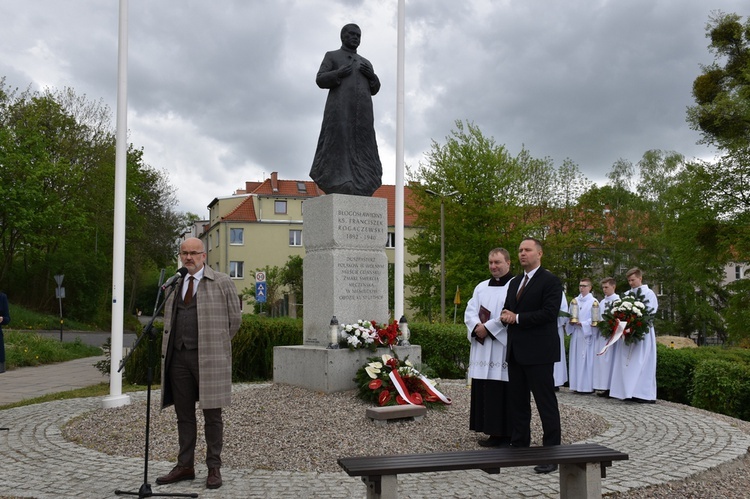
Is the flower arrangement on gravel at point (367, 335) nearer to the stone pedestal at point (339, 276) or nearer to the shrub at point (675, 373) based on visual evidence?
the stone pedestal at point (339, 276)

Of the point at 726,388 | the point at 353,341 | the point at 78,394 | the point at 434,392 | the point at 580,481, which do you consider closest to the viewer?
the point at 580,481

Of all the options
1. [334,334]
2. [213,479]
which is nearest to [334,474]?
[213,479]

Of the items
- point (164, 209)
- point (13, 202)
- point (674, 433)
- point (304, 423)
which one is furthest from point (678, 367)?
point (164, 209)

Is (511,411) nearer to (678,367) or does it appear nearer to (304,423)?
(304,423)

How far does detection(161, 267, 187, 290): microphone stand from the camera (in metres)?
5.69

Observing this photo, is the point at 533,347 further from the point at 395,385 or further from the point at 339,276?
the point at 339,276

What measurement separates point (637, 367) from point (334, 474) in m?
6.78

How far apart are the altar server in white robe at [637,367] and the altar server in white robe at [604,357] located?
17 centimetres

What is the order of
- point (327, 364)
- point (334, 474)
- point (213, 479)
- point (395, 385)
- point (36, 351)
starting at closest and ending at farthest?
point (213, 479)
point (334, 474)
point (395, 385)
point (327, 364)
point (36, 351)

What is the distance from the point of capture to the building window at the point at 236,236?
5869 centimetres

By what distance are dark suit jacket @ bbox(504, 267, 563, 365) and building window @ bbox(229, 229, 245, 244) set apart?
53650 mm

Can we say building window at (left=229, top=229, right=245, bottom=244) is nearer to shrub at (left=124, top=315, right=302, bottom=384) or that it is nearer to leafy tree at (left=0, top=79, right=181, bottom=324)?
leafy tree at (left=0, top=79, right=181, bottom=324)

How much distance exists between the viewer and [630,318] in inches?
446

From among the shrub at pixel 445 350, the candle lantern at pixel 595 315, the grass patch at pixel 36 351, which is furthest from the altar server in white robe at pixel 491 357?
the grass patch at pixel 36 351
